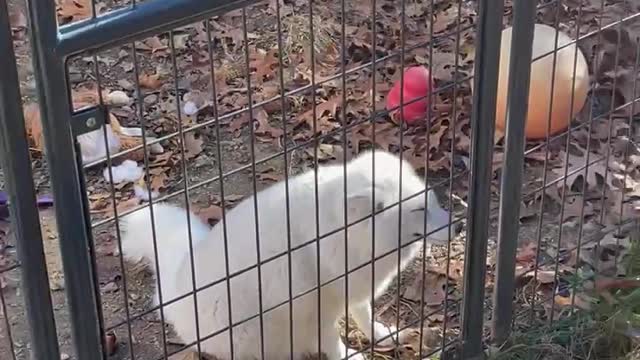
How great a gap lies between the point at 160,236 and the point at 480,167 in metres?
0.98

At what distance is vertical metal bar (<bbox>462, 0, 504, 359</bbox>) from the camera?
298cm

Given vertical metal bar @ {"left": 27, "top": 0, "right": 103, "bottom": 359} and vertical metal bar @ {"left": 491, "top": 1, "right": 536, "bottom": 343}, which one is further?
vertical metal bar @ {"left": 491, "top": 1, "right": 536, "bottom": 343}

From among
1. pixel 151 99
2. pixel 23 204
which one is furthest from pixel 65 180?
pixel 151 99

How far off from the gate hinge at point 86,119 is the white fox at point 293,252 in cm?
84

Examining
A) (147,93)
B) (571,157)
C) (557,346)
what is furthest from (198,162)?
Answer: (557,346)

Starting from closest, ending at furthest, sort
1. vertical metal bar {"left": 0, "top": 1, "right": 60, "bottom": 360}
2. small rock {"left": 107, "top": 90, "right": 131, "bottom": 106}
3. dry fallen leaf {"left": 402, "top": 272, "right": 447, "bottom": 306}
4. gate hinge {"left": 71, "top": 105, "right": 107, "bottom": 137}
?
vertical metal bar {"left": 0, "top": 1, "right": 60, "bottom": 360}
gate hinge {"left": 71, "top": 105, "right": 107, "bottom": 137}
dry fallen leaf {"left": 402, "top": 272, "right": 447, "bottom": 306}
small rock {"left": 107, "top": 90, "right": 131, "bottom": 106}

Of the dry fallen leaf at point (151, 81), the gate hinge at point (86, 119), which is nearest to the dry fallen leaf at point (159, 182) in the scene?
the dry fallen leaf at point (151, 81)

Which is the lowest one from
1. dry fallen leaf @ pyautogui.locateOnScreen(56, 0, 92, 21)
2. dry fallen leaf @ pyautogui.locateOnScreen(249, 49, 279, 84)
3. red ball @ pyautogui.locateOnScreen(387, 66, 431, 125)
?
dry fallen leaf @ pyautogui.locateOnScreen(249, 49, 279, 84)

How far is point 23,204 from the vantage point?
242 cm

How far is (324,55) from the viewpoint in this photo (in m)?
5.28

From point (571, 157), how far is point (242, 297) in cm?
184

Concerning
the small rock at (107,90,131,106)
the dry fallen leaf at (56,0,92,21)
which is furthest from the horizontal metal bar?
the dry fallen leaf at (56,0,92,21)

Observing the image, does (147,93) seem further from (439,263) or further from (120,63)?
(439,263)

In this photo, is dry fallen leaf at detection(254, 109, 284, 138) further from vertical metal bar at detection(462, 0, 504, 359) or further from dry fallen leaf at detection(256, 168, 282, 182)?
vertical metal bar at detection(462, 0, 504, 359)
